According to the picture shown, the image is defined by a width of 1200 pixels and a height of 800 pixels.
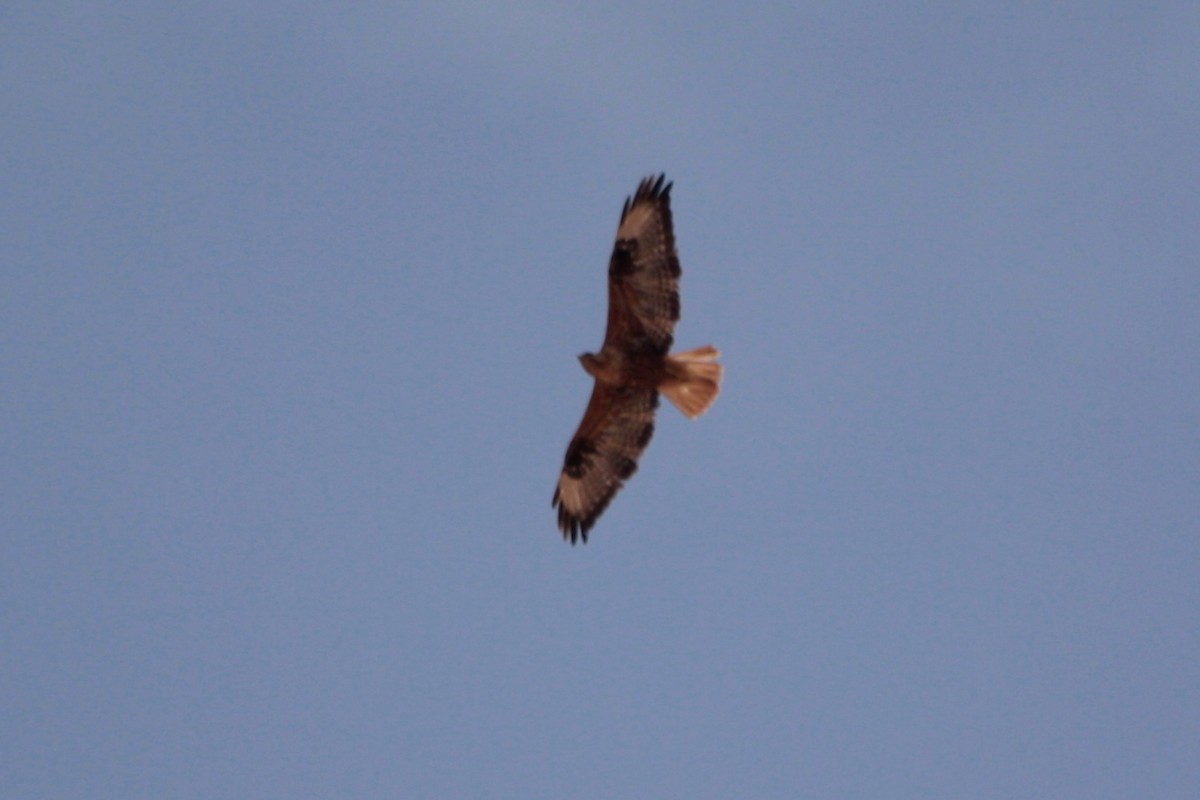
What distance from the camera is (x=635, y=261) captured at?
15453 mm

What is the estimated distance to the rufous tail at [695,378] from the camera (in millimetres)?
15359

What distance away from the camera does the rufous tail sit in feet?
50.4

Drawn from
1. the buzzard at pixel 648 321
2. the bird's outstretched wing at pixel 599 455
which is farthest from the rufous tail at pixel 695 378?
the bird's outstretched wing at pixel 599 455

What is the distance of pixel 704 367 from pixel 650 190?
1685 mm

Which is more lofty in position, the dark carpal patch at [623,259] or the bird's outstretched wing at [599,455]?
the dark carpal patch at [623,259]

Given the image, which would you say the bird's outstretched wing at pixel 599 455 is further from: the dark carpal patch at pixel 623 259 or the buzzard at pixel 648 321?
the dark carpal patch at pixel 623 259

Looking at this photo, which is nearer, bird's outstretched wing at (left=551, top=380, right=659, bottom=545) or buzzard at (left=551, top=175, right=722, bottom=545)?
buzzard at (left=551, top=175, right=722, bottom=545)

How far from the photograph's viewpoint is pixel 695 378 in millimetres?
15430

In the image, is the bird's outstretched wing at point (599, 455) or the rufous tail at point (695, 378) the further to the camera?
the bird's outstretched wing at point (599, 455)

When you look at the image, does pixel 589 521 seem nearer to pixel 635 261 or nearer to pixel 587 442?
pixel 587 442

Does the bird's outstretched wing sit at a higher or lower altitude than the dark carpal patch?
lower

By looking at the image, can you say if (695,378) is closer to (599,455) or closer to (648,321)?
(648,321)

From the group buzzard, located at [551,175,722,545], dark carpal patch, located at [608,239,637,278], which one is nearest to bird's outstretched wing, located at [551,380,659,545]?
buzzard, located at [551,175,722,545]

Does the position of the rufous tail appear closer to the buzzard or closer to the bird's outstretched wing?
the buzzard
